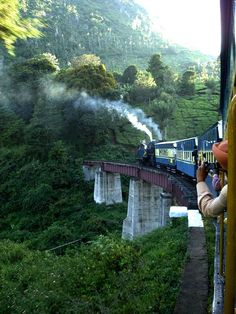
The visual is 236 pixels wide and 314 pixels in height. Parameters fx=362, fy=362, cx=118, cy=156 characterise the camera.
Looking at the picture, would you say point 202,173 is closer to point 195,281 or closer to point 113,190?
point 195,281

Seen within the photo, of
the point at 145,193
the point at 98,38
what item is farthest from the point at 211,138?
the point at 98,38

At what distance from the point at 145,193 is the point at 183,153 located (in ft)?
23.0

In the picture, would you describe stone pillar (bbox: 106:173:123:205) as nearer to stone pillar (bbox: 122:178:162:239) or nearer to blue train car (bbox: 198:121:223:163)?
stone pillar (bbox: 122:178:162:239)

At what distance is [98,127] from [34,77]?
1566 centimetres

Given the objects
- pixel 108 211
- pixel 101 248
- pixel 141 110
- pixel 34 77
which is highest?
pixel 34 77

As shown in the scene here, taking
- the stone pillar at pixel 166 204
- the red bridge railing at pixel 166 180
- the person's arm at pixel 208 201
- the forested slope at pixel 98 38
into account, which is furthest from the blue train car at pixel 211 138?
the forested slope at pixel 98 38

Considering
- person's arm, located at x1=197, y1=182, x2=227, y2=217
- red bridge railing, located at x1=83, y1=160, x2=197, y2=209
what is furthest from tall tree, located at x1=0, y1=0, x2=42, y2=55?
red bridge railing, located at x1=83, y1=160, x2=197, y2=209

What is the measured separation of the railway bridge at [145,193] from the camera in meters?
17.6

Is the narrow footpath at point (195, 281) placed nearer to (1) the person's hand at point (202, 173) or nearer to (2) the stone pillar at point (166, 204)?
(1) the person's hand at point (202, 173)

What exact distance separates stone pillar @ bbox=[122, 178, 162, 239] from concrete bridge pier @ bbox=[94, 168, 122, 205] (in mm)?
9593

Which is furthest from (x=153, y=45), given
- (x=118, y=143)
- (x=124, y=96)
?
(x=118, y=143)

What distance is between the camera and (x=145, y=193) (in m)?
26.0

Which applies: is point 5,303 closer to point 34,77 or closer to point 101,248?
point 101,248

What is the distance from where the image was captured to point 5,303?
941 centimetres
